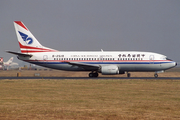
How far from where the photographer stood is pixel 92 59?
4384 cm

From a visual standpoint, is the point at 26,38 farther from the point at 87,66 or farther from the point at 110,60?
the point at 110,60

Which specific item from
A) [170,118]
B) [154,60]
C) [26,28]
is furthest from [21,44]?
[170,118]

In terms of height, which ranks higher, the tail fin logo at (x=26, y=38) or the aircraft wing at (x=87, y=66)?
the tail fin logo at (x=26, y=38)

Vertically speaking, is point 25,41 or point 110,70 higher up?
point 25,41

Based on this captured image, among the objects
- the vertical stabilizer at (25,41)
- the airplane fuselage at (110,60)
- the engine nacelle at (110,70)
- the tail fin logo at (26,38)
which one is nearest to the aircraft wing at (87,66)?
the airplane fuselage at (110,60)

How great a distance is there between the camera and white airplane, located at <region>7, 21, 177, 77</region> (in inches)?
1687

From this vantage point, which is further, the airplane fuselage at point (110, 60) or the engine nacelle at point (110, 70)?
the airplane fuselage at point (110, 60)

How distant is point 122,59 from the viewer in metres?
43.1

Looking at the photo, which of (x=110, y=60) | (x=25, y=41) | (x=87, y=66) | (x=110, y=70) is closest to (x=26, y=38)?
(x=25, y=41)

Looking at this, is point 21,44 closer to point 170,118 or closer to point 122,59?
point 122,59

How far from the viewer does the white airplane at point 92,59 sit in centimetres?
4284

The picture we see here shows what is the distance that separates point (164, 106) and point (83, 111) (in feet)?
15.7

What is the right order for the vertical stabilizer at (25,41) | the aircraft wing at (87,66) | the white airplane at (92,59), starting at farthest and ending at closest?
the vertical stabilizer at (25,41), the white airplane at (92,59), the aircraft wing at (87,66)

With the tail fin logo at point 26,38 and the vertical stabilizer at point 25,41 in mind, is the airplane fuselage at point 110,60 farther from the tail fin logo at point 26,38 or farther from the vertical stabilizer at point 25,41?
the tail fin logo at point 26,38
